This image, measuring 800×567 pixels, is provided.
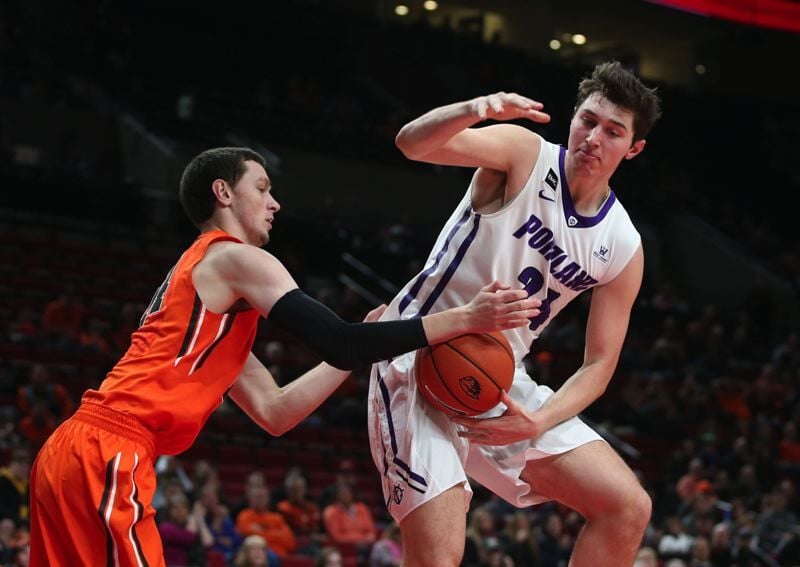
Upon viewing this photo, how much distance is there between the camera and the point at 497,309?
13.6ft

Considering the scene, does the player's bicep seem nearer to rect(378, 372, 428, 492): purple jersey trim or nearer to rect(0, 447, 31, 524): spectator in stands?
rect(378, 372, 428, 492): purple jersey trim

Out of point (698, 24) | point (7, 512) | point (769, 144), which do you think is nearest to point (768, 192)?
point (769, 144)

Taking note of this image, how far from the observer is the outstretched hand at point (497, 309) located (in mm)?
4160

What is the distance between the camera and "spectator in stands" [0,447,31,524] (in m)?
9.60

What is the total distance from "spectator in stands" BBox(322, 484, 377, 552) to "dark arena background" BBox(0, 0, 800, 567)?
0.07m

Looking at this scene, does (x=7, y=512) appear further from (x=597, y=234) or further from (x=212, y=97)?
(x=212, y=97)

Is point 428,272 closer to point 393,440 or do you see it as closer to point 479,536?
point 393,440

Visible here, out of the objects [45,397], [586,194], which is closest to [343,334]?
[586,194]

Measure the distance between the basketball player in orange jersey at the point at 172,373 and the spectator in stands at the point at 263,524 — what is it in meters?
6.84

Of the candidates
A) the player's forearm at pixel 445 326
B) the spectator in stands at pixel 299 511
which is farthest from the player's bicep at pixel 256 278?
the spectator in stands at pixel 299 511

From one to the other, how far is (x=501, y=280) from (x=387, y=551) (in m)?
6.68

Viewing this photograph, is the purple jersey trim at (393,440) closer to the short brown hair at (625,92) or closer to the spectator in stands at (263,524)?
the short brown hair at (625,92)

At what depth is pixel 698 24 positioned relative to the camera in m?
28.9

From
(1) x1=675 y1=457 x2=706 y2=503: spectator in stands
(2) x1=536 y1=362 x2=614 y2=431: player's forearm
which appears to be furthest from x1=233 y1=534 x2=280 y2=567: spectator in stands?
(1) x1=675 y1=457 x2=706 y2=503: spectator in stands
